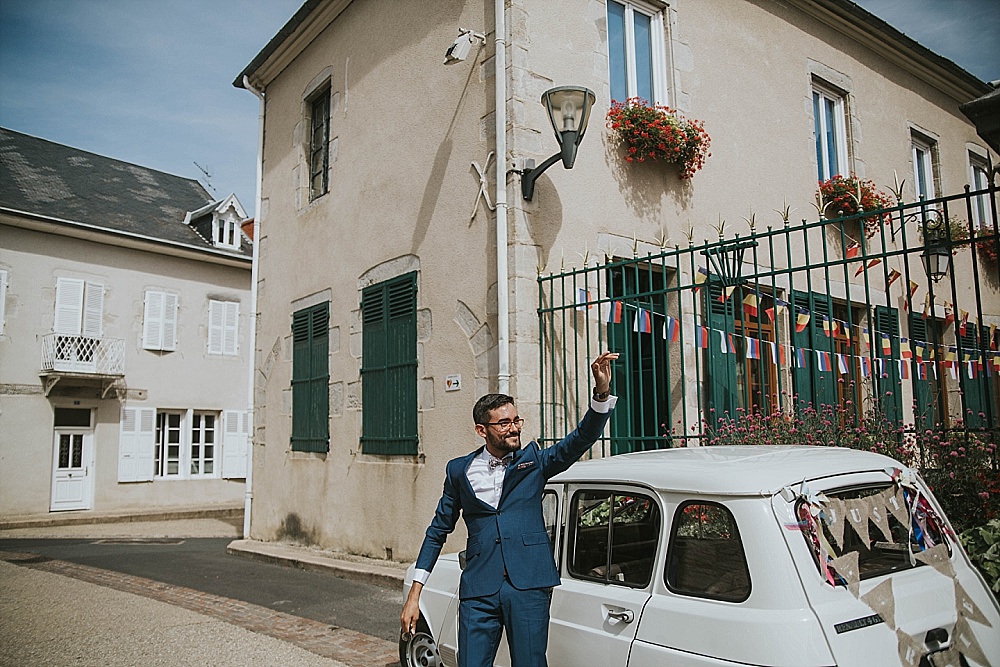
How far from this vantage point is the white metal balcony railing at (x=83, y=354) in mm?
16641

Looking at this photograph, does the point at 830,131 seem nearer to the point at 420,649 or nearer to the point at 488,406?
the point at 488,406

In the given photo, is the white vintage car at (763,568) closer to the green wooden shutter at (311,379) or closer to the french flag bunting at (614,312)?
the french flag bunting at (614,312)

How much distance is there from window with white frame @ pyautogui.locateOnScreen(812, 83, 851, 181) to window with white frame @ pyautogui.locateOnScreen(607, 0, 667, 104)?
275 cm

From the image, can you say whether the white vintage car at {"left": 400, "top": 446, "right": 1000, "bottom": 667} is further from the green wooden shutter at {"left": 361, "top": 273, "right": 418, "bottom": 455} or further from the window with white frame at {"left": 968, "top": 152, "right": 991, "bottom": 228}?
the window with white frame at {"left": 968, "top": 152, "right": 991, "bottom": 228}

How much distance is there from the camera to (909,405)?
385 inches

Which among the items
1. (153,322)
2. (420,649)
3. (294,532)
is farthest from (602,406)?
(153,322)

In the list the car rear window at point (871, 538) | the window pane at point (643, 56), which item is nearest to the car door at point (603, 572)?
the car rear window at point (871, 538)

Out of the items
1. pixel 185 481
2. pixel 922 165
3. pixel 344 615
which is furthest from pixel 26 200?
pixel 922 165

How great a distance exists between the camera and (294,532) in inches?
394

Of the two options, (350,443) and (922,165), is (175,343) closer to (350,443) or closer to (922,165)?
(350,443)

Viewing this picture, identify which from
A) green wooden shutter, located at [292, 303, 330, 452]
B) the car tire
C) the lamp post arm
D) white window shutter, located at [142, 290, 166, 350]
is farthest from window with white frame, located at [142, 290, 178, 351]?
the car tire

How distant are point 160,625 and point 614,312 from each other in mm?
4222

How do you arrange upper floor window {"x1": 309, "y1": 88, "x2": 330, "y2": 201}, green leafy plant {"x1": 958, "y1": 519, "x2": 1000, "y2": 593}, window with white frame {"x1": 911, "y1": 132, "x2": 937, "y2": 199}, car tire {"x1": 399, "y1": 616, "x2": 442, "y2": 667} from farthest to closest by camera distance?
1. window with white frame {"x1": 911, "y1": 132, "x2": 937, "y2": 199}
2. upper floor window {"x1": 309, "y1": 88, "x2": 330, "y2": 201}
3. car tire {"x1": 399, "y1": 616, "x2": 442, "y2": 667}
4. green leafy plant {"x1": 958, "y1": 519, "x2": 1000, "y2": 593}

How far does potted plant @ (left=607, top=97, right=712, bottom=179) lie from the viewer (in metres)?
7.64
